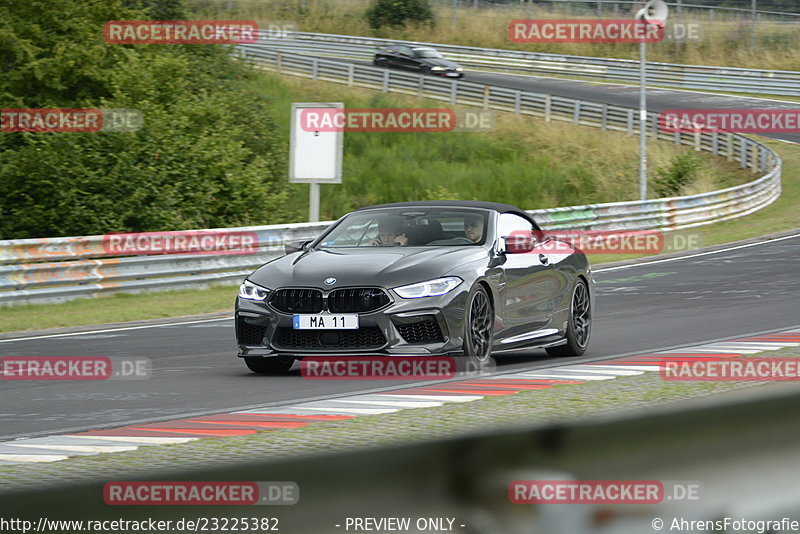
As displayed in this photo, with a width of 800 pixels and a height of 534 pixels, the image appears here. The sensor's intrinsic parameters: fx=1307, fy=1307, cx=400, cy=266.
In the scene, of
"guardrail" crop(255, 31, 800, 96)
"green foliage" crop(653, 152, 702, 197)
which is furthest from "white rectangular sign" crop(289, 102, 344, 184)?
"guardrail" crop(255, 31, 800, 96)

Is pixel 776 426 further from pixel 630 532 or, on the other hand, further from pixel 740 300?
pixel 740 300

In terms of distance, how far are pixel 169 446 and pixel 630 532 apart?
4677 millimetres

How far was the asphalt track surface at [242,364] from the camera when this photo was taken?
9.53 metres

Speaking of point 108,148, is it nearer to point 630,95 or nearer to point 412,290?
point 412,290

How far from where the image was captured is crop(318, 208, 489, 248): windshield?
452 inches

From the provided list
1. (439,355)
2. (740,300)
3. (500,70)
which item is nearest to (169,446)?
(439,355)

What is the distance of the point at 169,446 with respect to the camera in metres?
7.49

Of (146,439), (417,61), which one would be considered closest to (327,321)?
(146,439)

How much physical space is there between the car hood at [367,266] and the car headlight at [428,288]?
4cm

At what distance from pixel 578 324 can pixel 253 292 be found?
3508 millimetres

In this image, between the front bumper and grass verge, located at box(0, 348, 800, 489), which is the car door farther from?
grass verge, located at box(0, 348, 800, 489)

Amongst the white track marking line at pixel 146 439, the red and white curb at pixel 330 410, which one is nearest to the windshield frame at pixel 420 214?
the red and white curb at pixel 330 410

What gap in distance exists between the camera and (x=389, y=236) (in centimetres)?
1157

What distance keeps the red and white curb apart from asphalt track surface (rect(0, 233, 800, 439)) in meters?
0.38
